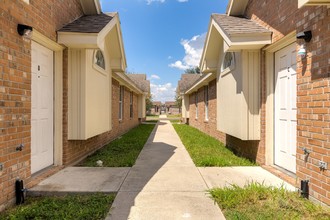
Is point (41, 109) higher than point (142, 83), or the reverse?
point (142, 83)

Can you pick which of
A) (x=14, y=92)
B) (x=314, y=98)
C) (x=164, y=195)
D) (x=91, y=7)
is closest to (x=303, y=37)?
(x=314, y=98)

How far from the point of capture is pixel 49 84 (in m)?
5.04

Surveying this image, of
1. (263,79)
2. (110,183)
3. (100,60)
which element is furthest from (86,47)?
(263,79)

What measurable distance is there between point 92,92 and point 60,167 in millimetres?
2007

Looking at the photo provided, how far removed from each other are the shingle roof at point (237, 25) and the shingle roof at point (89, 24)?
2.97m

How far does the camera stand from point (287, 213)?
3.11m

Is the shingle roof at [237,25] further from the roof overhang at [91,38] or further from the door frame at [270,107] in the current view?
the roof overhang at [91,38]

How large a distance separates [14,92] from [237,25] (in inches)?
200

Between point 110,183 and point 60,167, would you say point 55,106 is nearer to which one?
point 60,167

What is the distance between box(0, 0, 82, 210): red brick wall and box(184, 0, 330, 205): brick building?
13.5 ft

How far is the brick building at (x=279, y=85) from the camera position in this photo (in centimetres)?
338

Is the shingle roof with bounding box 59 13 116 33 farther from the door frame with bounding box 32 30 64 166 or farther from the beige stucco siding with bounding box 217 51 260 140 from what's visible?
the beige stucco siding with bounding box 217 51 260 140

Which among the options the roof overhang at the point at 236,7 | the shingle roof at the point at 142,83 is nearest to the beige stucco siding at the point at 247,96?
the roof overhang at the point at 236,7

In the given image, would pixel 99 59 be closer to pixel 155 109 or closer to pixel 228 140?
pixel 228 140
